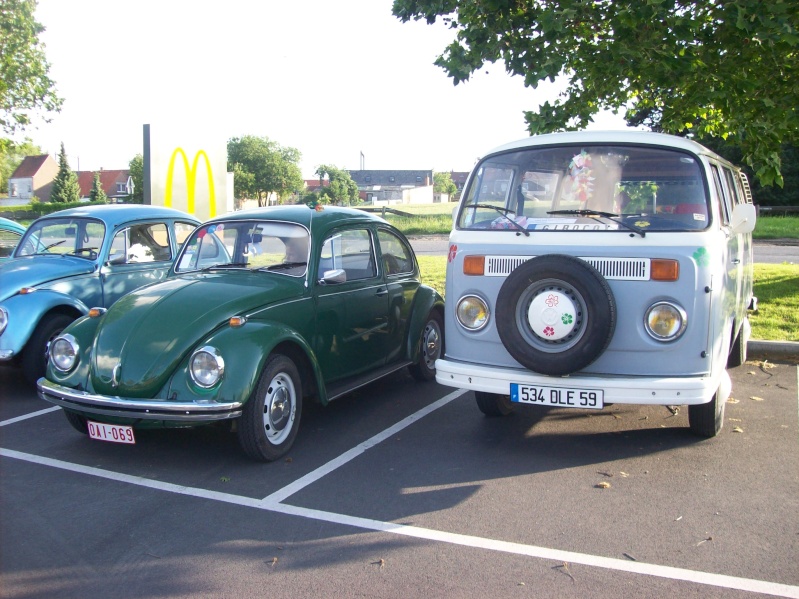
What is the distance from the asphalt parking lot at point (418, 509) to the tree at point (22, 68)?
3034cm

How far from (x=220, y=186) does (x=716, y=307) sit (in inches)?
477

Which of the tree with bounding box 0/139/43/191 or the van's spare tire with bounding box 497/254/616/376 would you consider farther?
the tree with bounding box 0/139/43/191

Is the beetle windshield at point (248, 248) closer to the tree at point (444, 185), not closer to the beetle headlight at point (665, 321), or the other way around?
the beetle headlight at point (665, 321)

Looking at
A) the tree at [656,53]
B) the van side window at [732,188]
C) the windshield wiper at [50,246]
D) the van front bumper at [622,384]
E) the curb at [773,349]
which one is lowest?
the curb at [773,349]

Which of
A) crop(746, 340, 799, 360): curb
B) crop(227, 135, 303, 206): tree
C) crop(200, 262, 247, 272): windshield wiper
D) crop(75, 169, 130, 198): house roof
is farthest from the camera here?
crop(75, 169, 130, 198): house roof

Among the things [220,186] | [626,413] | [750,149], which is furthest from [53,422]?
[220,186]

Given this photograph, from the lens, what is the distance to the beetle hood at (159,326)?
5148mm

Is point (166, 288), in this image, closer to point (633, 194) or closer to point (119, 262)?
point (119, 262)

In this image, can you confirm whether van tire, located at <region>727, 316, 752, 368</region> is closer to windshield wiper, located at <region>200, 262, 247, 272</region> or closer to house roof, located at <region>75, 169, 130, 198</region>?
windshield wiper, located at <region>200, 262, 247, 272</region>

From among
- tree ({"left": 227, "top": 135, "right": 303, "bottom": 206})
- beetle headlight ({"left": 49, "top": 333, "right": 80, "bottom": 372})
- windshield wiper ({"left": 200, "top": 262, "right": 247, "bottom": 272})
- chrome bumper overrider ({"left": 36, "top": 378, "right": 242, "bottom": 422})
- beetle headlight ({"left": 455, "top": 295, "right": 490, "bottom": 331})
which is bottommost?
chrome bumper overrider ({"left": 36, "top": 378, "right": 242, "bottom": 422})

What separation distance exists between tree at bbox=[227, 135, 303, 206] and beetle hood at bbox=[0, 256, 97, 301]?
2237 inches

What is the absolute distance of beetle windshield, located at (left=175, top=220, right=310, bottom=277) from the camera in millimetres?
6434

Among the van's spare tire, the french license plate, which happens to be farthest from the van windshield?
the french license plate

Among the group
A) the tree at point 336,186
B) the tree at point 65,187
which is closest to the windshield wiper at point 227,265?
the tree at point 336,186
